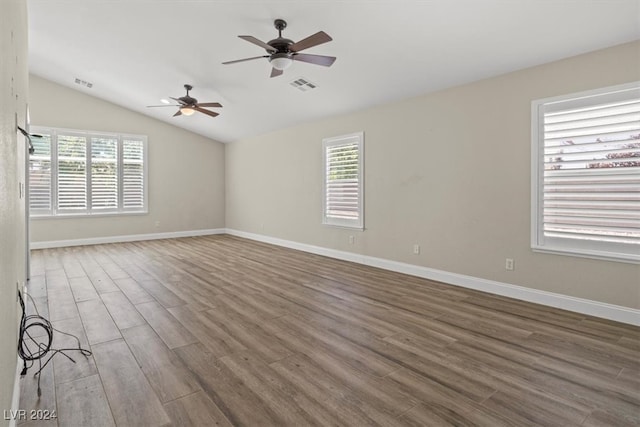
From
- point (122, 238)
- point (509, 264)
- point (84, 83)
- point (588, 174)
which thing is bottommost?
point (122, 238)

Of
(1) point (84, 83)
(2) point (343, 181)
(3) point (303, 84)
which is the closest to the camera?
(3) point (303, 84)

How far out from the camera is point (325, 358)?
254 cm

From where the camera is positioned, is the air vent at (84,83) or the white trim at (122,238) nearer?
the air vent at (84,83)

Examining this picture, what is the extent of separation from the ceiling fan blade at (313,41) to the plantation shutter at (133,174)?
6.72 metres

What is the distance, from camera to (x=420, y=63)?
413cm

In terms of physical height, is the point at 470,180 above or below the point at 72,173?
below

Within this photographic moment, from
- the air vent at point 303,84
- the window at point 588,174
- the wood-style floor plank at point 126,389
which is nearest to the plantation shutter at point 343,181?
the air vent at point 303,84

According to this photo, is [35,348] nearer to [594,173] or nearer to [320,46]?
[320,46]

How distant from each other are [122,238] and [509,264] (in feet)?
28.1

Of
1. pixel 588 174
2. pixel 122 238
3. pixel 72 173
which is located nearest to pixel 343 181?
pixel 588 174

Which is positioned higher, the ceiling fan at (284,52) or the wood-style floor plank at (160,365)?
the ceiling fan at (284,52)

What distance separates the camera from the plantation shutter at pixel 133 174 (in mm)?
8344

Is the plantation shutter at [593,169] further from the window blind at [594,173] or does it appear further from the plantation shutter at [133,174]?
the plantation shutter at [133,174]

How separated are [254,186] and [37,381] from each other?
6793 mm
